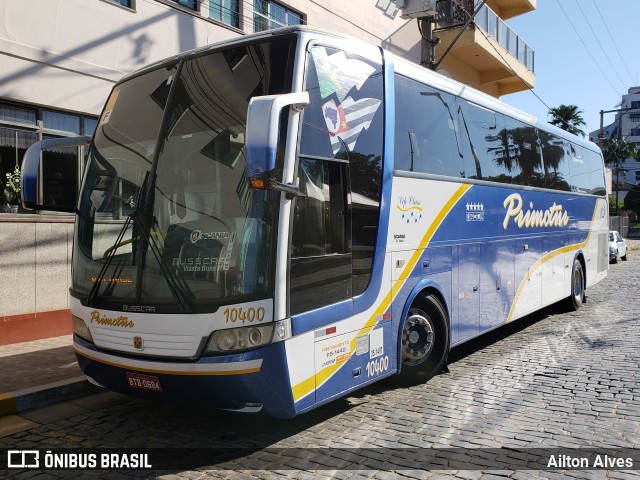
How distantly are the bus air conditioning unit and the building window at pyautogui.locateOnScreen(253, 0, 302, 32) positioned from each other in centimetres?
276

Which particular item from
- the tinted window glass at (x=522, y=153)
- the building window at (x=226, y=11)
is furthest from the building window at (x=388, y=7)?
the tinted window glass at (x=522, y=153)

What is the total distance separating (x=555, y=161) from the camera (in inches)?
427

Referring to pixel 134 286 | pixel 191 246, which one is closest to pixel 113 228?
pixel 134 286

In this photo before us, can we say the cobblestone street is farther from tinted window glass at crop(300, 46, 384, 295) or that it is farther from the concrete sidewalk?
tinted window glass at crop(300, 46, 384, 295)

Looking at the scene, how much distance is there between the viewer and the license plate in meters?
4.71

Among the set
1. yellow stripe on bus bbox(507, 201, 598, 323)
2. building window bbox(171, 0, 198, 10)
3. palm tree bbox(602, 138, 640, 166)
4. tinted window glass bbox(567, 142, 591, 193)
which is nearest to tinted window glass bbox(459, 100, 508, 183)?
yellow stripe on bus bbox(507, 201, 598, 323)

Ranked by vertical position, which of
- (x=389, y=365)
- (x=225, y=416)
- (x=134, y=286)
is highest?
(x=134, y=286)

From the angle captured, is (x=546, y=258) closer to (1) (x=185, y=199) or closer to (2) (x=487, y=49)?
(1) (x=185, y=199)

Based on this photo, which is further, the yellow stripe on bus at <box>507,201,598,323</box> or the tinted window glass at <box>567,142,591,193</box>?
the tinted window glass at <box>567,142,591,193</box>

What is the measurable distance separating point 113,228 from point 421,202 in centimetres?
327

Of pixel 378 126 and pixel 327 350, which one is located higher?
pixel 378 126

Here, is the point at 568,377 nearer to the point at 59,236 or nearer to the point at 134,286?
the point at 134,286

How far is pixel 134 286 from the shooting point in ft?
15.7

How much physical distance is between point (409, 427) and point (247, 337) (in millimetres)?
1830
